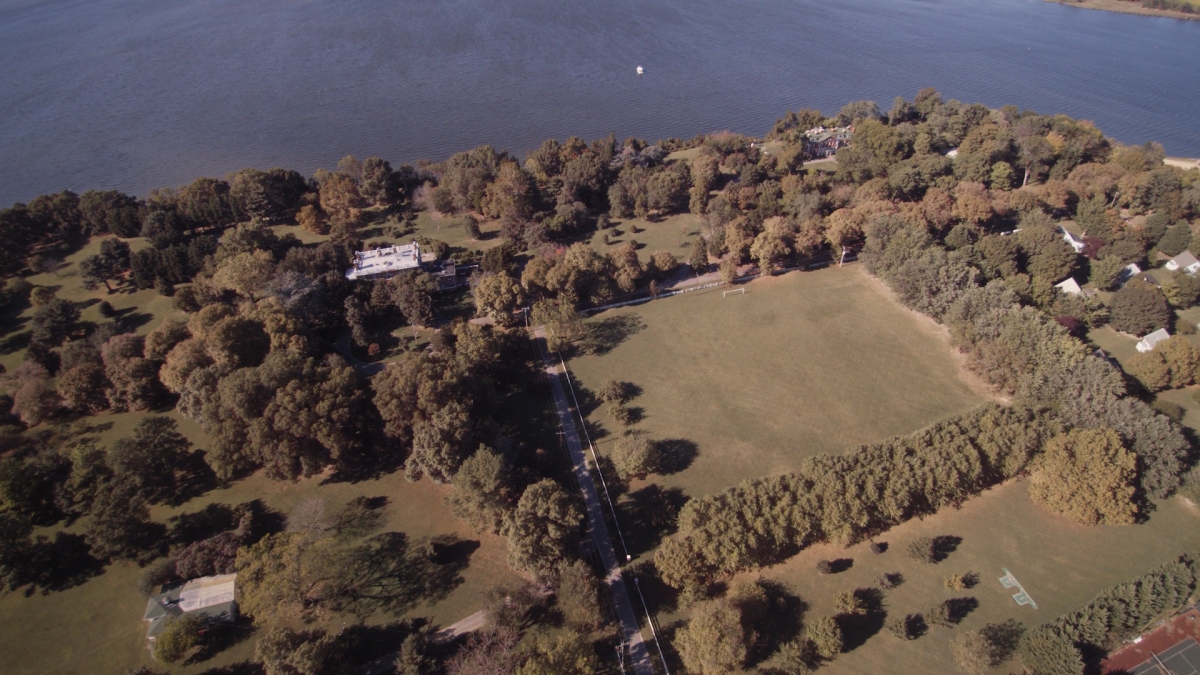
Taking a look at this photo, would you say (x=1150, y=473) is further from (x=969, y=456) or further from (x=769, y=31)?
(x=769, y=31)

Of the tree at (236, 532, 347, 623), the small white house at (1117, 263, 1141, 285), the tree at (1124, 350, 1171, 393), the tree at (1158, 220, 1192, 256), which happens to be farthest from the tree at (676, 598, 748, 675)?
the tree at (1158, 220, 1192, 256)

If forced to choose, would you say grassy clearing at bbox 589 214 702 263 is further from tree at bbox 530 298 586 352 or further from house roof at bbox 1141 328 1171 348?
house roof at bbox 1141 328 1171 348

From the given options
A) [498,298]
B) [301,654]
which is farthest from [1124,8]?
[301,654]

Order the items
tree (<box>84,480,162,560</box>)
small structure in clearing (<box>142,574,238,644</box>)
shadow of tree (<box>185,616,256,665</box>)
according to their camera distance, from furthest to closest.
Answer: tree (<box>84,480,162,560</box>) < small structure in clearing (<box>142,574,238,644</box>) < shadow of tree (<box>185,616,256,665</box>)

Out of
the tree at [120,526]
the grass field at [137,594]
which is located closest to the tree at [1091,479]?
the grass field at [137,594]

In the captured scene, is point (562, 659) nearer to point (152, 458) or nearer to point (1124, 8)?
point (152, 458)

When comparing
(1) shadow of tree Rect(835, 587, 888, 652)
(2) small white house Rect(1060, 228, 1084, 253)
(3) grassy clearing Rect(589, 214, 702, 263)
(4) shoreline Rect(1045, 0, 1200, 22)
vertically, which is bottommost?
(1) shadow of tree Rect(835, 587, 888, 652)
